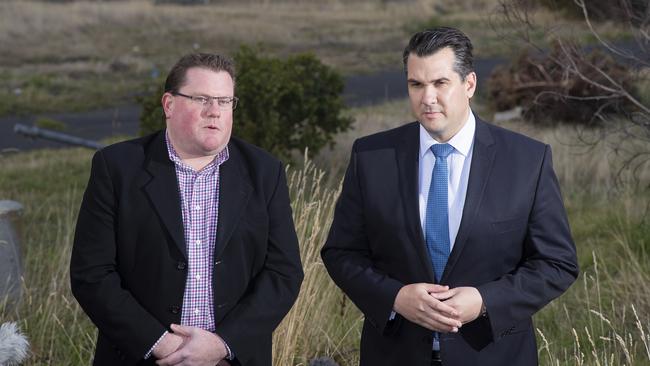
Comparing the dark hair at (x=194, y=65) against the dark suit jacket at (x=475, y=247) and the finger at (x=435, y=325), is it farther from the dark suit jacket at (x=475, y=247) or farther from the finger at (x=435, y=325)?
the finger at (x=435, y=325)

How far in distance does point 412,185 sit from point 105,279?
39.6 inches

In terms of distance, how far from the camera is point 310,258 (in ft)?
18.9

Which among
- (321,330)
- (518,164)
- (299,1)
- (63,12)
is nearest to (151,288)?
(518,164)

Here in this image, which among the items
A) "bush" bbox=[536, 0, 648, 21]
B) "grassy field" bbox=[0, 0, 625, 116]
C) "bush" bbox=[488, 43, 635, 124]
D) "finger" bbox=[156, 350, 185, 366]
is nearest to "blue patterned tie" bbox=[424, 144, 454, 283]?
"finger" bbox=[156, 350, 185, 366]

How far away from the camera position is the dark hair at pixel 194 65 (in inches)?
137

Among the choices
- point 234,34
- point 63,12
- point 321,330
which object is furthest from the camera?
point 63,12

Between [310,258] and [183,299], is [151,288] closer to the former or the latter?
[183,299]

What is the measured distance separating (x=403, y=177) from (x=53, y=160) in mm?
11163

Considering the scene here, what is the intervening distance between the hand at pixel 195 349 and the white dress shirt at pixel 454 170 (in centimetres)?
74

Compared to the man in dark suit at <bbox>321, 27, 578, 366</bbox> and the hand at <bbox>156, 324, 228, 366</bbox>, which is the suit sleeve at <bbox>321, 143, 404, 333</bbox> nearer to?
the man in dark suit at <bbox>321, 27, 578, 366</bbox>

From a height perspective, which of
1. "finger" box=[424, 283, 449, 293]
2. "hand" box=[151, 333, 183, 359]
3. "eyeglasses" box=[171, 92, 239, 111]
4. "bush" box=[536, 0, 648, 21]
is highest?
"bush" box=[536, 0, 648, 21]

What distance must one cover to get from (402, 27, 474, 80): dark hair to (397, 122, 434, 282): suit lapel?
1.01 feet

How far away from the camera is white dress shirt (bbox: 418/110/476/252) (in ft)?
11.4

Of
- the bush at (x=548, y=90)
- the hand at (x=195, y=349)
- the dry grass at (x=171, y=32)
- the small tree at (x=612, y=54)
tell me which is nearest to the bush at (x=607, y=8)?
the small tree at (x=612, y=54)
